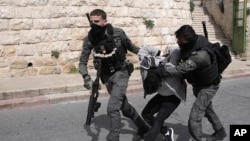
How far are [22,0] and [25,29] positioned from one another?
0.79 metres

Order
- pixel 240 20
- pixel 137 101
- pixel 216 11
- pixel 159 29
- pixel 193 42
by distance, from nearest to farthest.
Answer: pixel 193 42 < pixel 137 101 < pixel 159 29 < pixel 240 20 < pixel 216 11

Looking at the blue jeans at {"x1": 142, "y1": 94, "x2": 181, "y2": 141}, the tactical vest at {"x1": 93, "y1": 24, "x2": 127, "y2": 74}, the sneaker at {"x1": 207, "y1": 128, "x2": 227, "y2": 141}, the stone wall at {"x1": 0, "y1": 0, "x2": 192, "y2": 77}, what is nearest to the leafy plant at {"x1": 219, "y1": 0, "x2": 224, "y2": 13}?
the stone wall at {"x1": 0, "y1": 0, "x2": 192, "y2": 77}

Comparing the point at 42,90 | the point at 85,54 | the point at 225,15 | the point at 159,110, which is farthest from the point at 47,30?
the point at 225,15

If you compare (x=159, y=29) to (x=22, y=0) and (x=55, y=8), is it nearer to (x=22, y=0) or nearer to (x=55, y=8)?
(x=55, y=8)

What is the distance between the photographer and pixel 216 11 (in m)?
18.0

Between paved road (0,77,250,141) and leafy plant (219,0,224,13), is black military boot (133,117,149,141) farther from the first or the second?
leafy plant (219,0,224,13)

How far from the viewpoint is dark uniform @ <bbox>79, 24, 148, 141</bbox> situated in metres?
4.30

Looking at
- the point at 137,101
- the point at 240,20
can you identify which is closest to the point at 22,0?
the point at 137,101

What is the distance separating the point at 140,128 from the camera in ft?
A: 15.7

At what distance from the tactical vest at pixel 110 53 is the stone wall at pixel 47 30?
5.65 meters

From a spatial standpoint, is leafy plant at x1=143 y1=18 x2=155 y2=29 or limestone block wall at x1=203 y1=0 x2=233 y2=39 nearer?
leafy plant at x1=143 y1=18 x2=155 y2=29

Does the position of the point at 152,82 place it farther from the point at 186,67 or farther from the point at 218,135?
the point at 218,135

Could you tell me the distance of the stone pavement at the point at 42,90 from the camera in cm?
740

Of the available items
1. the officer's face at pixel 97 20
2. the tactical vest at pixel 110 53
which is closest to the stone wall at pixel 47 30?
the tactical vest at pixel 110 53
